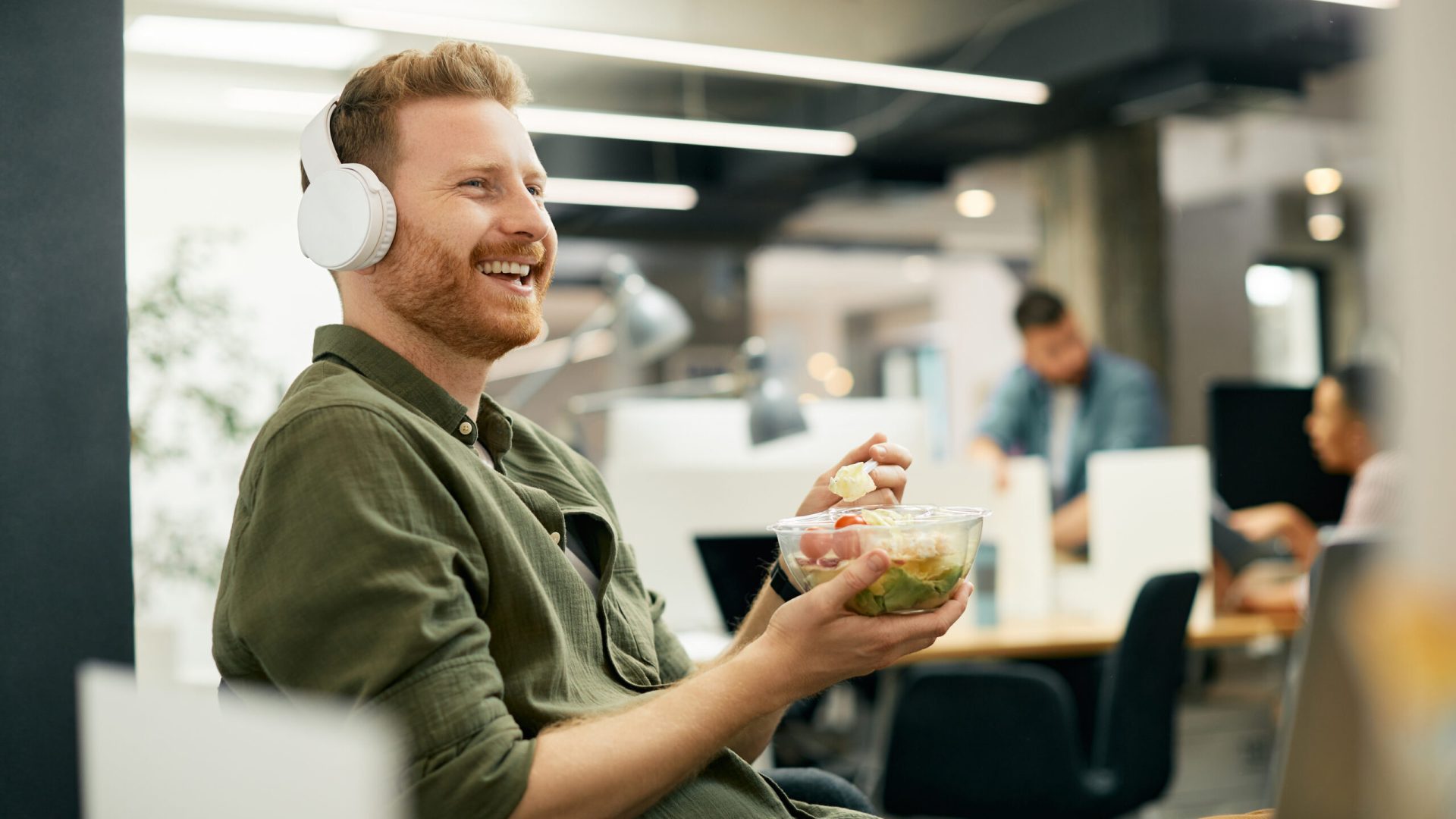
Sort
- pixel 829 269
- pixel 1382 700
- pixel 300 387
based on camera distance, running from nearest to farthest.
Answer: pixel 1382 700 < pixel 300 387 < pixel 829 269

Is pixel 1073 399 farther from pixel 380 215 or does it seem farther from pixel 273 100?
pixel 380 215

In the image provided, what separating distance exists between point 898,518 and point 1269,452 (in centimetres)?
383

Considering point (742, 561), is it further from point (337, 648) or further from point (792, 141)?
point (792, 141)

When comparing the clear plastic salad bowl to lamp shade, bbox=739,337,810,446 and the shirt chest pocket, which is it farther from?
lamp shade, bbox=739,337,810,446

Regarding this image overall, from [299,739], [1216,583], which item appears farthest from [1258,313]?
[299,739]

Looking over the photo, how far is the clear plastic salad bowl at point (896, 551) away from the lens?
1075mm

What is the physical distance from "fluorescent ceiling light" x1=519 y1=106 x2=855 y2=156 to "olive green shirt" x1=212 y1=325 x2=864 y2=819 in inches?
209

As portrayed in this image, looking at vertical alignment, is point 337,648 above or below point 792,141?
below

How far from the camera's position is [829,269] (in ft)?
37.2

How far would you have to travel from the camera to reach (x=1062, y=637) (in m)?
3.32

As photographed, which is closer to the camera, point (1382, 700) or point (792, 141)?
point (1382, 700)

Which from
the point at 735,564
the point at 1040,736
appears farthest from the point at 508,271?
the point at 1040,736

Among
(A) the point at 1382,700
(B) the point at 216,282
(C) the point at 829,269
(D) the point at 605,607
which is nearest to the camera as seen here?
(A) the point at 1382,700

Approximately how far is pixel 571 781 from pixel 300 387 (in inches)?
18.1
